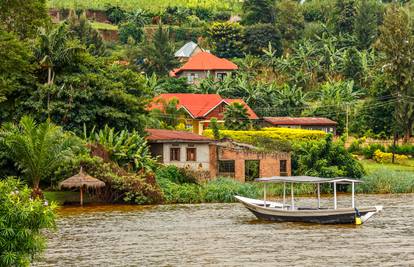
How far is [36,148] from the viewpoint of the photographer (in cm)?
4947

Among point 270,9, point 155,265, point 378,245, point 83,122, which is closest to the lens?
point 155,265

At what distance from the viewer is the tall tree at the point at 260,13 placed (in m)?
124

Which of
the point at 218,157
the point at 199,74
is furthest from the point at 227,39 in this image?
the point at 218,157

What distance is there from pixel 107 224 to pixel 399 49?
41.2 meters

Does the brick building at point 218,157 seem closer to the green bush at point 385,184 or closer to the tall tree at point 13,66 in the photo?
the green bush at point 385,184

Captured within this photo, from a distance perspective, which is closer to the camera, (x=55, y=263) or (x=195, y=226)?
(x=55, y=263)

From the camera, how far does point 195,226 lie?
141 feet

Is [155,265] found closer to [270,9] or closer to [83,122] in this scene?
[83,122]

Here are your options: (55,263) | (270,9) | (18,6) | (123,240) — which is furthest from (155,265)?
(270,9)

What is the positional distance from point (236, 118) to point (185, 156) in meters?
13.5

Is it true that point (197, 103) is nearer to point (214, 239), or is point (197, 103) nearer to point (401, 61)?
point (401, 61)

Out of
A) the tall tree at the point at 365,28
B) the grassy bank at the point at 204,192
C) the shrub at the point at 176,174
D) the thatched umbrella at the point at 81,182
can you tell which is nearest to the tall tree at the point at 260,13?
the tall tree at the point at 365,28

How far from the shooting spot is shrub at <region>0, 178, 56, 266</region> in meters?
24.6

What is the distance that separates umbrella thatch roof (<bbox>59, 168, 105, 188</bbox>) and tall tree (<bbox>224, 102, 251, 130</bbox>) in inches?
999
